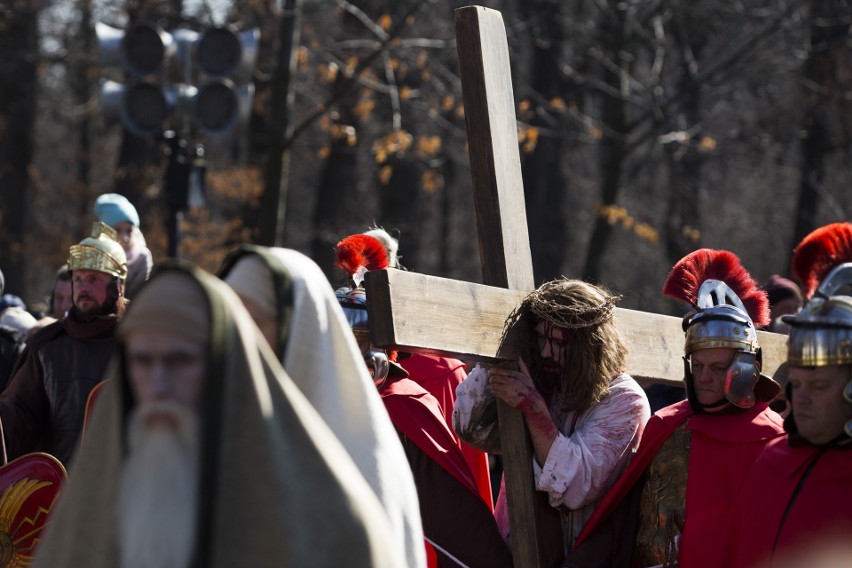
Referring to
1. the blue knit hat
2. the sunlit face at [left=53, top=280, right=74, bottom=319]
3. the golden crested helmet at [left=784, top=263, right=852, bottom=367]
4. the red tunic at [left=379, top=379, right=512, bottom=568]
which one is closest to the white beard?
the golden crested helmet at [left=784, top=263, right=852, bottom=367]

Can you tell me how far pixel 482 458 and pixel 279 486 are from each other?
298 centimetres

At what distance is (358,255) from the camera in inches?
212

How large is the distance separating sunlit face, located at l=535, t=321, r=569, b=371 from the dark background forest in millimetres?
5440

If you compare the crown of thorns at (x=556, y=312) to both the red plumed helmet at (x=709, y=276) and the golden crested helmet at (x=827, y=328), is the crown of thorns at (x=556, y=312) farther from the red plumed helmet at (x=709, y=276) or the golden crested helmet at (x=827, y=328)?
→ the golden crested helmet at (x=827, y=328)

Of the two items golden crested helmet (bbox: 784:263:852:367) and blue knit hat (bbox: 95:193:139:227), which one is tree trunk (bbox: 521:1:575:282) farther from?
golden crested helmet (bbox: 784:263:852:367)

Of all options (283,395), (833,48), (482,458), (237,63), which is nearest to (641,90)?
(833,48)

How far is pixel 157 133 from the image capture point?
11.2 metres

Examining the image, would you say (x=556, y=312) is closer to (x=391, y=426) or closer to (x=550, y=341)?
(x=550, y=341)

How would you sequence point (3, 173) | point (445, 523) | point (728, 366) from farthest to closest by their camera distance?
point (3, 173) < point (445, 523) < point (728, 366)

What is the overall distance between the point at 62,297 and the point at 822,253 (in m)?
4.79

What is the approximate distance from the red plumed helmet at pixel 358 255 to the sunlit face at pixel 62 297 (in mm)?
2886

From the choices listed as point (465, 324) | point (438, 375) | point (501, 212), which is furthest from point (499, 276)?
point (438, 375)

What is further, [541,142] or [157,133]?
[541,142]

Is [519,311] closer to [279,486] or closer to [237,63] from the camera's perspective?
[279,486]
